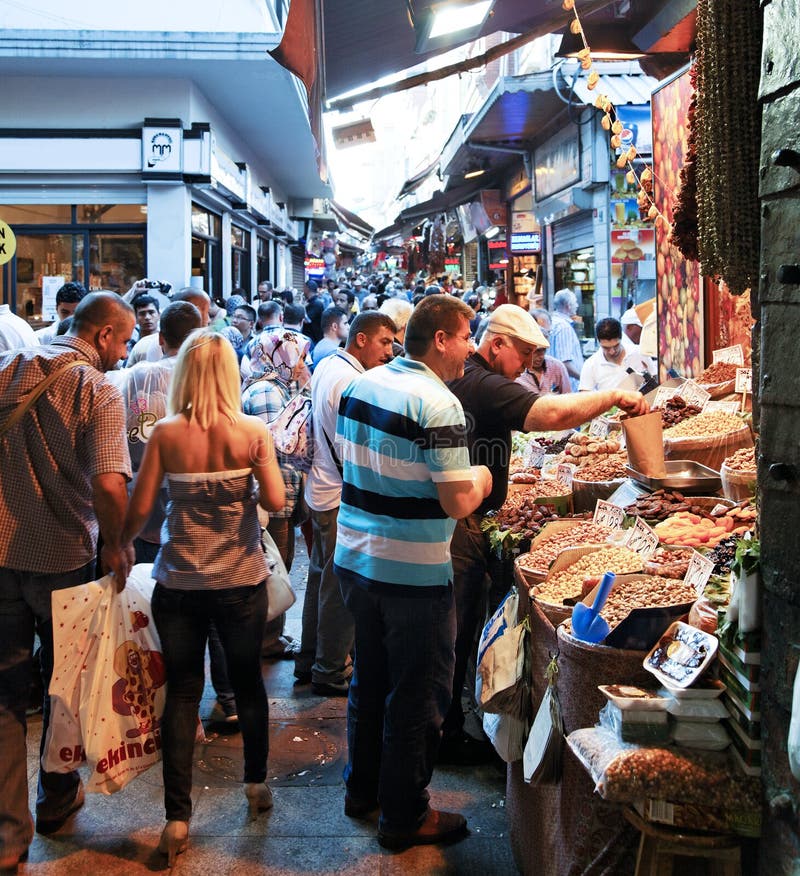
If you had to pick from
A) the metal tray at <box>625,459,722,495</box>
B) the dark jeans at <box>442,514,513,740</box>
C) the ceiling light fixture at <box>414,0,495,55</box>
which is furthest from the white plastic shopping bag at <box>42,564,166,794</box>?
the ceiling light fixture at <box>414,0,495,55</box>

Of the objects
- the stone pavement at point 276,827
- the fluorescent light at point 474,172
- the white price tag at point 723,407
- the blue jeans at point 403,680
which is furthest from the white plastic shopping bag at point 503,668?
the fluorescent light at point 474,172

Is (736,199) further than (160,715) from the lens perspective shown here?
No

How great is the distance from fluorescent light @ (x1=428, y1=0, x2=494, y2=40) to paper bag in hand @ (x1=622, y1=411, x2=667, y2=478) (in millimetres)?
3227

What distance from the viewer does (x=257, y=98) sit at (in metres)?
15.5

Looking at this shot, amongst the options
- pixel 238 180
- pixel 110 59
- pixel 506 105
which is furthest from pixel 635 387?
pixel 238 180

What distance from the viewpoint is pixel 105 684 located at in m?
3.57

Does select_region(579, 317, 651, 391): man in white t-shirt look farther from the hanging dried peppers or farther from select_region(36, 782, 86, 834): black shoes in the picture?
select_region(36, 782, 86, 834): black shoes

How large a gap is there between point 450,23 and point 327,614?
3.82 meters

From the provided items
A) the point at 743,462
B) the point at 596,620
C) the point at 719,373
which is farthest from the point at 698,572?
the point at 719,373

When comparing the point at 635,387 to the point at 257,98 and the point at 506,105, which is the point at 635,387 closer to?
the point at 506,105

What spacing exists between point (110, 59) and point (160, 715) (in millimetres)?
11454

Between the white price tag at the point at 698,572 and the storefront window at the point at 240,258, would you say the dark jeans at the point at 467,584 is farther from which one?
the storefront window at the point at 240,258

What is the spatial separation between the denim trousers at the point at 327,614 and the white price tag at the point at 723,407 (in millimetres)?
2220

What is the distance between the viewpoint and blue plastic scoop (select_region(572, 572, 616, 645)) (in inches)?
111
